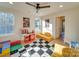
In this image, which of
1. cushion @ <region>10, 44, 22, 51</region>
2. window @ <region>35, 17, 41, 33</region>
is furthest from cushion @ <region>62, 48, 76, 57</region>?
cushion @ <region>10, 44, 22, 51</region>

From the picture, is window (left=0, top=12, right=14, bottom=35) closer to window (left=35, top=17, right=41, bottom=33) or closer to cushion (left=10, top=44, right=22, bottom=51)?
cushion (left=10, top=44, right=22, bottom=51)

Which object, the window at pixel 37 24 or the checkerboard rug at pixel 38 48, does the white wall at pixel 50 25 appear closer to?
the window at pixel 37 24

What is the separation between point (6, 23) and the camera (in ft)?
3.09

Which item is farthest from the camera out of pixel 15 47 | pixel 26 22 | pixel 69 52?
pixel 26 22

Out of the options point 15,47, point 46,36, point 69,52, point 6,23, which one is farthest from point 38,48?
point 6,23

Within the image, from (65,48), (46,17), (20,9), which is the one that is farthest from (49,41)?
(20,9)

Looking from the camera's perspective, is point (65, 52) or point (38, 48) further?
point (38, 48)

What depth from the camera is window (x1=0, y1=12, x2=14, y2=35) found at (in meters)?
0.92

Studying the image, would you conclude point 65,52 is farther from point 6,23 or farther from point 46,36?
point 6,23

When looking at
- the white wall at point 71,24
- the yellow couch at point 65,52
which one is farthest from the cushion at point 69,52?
the white wall at point 71,24

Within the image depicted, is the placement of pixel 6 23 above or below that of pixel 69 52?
above

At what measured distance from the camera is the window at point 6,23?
0.92 metres

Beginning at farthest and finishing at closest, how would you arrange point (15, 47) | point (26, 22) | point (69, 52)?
point (26, 22) < point (15, 47) < point (69, 52)

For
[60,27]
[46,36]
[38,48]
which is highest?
[60,27]
